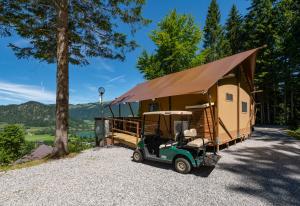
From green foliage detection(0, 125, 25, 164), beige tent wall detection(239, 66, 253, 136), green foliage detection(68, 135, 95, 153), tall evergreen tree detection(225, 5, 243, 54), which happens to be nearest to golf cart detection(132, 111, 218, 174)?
green foliage detection(68, 135, 95, 153)

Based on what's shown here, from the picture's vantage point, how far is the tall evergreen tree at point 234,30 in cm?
3400

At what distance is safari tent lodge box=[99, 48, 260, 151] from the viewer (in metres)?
10.9

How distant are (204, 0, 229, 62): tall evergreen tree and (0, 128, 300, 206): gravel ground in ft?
89.1

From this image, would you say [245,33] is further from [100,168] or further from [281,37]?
[100,168]

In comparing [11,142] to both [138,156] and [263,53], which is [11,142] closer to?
[138,156]

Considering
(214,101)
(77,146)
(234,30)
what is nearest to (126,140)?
(77,146)

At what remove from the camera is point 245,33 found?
104 feet

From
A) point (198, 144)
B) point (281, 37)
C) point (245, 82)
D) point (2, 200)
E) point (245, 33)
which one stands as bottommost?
point (2, 200)

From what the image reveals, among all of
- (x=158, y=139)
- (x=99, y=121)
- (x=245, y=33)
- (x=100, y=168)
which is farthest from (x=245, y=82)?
(x=245, y=33)

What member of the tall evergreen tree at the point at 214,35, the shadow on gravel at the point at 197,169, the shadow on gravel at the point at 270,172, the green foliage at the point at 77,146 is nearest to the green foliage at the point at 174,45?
the tall evergreen tree at the point at 214,35

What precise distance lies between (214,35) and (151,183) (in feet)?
111

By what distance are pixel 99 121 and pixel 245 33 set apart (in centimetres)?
2746

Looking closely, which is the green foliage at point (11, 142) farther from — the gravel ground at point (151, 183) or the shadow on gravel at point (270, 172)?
the shadow on gravel at point (270, 172)

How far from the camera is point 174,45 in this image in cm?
2598
